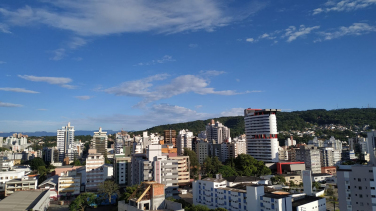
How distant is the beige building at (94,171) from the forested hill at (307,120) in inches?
2999

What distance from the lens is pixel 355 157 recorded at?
7475 cm

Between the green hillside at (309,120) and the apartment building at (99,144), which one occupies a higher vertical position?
the green hillside at (309,120)

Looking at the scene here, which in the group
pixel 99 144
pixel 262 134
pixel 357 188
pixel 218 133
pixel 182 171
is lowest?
pixel 182 171

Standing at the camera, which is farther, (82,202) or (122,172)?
(122,172)

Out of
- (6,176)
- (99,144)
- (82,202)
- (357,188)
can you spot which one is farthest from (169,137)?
(357,188)

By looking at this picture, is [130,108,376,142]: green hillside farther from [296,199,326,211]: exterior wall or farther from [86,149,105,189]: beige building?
[296,199,326,211]: exterior wall

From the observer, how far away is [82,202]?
30828mm

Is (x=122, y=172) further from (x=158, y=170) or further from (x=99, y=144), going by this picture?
(x=99, y=144)

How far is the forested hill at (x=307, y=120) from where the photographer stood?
4781 inches

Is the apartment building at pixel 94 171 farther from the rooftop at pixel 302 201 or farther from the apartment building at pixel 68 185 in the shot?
the rooftop at pixel 302 201

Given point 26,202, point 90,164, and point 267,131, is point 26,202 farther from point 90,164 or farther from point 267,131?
point 267,131

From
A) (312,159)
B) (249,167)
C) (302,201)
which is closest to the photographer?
(302,201)

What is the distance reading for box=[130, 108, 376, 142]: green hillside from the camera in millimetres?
119562

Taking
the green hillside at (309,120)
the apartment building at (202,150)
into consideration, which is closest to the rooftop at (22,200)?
the apartment building at (202,150)
